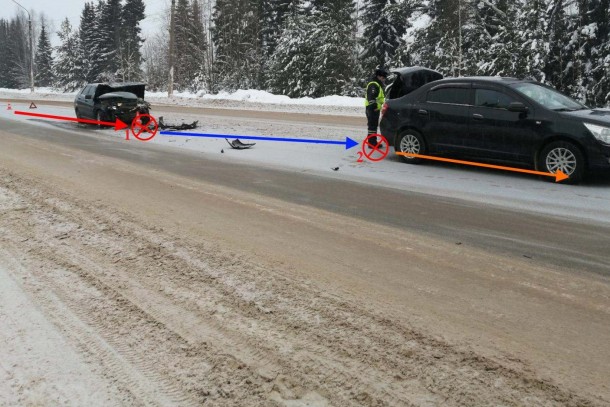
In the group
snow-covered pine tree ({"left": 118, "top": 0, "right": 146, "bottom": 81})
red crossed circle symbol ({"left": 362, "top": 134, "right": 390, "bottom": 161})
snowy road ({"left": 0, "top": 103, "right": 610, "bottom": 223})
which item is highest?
snow-covered pine tree ({"left": 118, "top": 0, "right": 146, "bottom": 81})

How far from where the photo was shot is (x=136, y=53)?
7269 cm

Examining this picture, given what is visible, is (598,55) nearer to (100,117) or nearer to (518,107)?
(518,107)

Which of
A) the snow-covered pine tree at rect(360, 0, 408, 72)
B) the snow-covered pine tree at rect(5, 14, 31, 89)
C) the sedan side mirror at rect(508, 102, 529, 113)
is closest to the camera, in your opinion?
the sedan side mirror at rect(508, 102, 529, 113)

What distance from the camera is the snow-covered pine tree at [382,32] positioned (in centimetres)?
3916

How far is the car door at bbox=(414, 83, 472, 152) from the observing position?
958cm

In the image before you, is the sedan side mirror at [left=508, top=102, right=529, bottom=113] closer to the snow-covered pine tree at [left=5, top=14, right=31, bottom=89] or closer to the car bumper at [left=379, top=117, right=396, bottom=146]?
the car bumper at [left=379, top=117, right=396, bottom=146]

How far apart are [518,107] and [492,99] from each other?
0.60 meters

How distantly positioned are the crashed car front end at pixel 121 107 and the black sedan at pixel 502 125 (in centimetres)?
1075

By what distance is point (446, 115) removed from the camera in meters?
9.81

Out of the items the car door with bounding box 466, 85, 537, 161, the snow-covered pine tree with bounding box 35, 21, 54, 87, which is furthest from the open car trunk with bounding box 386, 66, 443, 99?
the snow-covered pine tree with bounding box 35, 21, 54, 87

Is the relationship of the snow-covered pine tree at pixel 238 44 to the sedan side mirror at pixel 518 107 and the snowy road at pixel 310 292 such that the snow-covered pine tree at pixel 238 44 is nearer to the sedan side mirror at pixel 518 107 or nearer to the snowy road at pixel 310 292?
the sedan side mirror at pixel 518 107

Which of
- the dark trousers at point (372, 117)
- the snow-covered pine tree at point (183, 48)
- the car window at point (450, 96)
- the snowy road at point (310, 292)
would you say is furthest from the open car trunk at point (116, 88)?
the snow-covered pine tree at point (183, 48)

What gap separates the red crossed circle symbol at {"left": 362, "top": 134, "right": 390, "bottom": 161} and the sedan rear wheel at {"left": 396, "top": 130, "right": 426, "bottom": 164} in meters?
0.57
